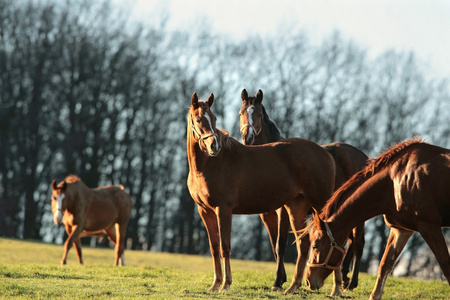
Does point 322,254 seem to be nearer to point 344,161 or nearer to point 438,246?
point 438,246

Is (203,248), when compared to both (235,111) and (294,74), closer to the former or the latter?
(235,111)

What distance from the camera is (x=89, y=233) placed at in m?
21.3

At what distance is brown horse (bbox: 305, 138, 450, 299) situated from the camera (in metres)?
9.31

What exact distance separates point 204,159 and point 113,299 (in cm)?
278

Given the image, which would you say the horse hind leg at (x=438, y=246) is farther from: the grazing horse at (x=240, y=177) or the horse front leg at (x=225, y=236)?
the horse front leg at (x=225, y=236)

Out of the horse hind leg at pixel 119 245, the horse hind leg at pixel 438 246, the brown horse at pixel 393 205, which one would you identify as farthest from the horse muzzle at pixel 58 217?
the horse hind leg at pixel 438 246

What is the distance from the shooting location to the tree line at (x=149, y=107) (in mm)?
37062

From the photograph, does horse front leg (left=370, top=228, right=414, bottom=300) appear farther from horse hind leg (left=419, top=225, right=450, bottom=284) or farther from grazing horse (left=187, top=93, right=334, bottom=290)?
grazing horse (left=187, top=93, right=334, bottom=290)

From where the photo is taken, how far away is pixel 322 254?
969cm

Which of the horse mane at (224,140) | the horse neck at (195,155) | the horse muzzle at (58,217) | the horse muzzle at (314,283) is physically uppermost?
the horse mane at (224,140)

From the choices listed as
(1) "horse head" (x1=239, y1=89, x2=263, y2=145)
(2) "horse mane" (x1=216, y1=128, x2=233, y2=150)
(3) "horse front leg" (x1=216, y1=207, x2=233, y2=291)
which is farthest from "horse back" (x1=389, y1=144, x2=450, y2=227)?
(1) "horse head" (x1=239, y1=89, x2=263, y2=145)

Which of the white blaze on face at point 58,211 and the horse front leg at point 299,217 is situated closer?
the horse front leg at point 299,217

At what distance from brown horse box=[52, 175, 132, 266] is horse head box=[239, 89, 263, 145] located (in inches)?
307

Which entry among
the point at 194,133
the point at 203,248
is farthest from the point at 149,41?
the point at 194,133
